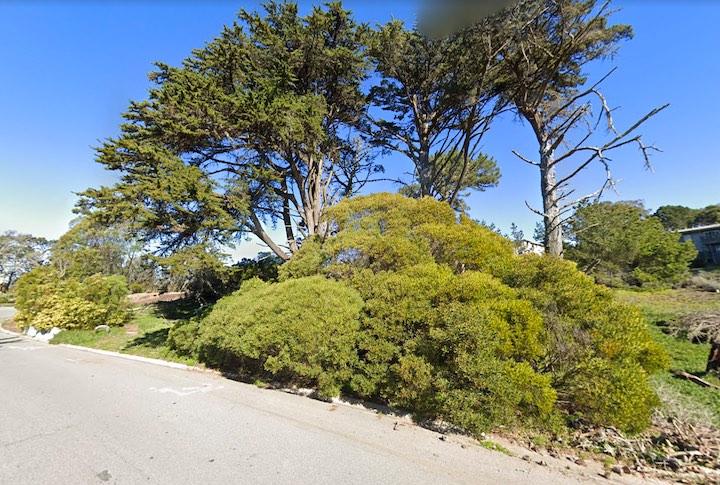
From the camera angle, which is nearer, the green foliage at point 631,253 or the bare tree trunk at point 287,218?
the bare tree trunk at point 287,218

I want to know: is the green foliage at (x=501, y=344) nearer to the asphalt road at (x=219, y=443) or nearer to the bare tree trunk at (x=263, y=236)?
the asphalt road at (x=219, y=443)

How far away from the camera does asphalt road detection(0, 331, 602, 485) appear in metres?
2.68

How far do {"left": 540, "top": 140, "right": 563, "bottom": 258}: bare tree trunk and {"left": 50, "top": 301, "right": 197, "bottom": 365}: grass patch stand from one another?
388 inches

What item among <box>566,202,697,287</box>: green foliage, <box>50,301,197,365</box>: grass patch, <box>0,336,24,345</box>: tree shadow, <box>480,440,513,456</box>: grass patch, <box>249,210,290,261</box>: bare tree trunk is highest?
<box>566,202,697,287</box>: green foliage

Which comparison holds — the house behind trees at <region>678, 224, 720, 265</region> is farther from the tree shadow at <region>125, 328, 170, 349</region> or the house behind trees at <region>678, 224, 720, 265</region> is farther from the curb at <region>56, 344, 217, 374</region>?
the tree shadow at <region>125, 328, 170, 349</region>

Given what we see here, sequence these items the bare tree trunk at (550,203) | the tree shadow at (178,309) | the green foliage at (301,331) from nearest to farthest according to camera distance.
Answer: the green foliage at (301,331), the bare tree trunk at (550,203), the tree shadow at (178,309)

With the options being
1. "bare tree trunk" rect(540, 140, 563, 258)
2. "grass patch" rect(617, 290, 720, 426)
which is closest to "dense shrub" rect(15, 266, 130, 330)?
"bare tree trunk" rect(540, 140, 563, 258)

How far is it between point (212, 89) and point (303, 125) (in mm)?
3046

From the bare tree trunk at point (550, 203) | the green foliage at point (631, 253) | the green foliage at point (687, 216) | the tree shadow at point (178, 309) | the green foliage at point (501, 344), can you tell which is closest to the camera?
the green foliage at point (501, 344)

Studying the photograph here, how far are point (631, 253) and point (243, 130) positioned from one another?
19783 mm

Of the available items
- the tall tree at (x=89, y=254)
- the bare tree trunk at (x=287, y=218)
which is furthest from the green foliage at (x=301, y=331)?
the tall tree at (x=89, y=254)

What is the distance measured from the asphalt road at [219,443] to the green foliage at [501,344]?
1.66ft

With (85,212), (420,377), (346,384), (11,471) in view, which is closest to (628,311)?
(420,377)

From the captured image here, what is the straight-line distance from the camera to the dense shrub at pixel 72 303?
42.4 feet
